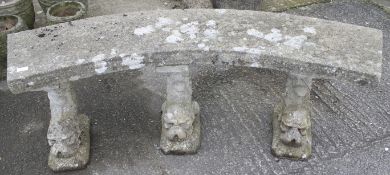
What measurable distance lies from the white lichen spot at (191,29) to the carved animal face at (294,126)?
0.88 m

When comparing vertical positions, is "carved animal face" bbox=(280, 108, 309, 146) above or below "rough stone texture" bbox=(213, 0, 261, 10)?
below

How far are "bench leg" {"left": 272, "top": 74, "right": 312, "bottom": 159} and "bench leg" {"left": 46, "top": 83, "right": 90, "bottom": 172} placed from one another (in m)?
1.41

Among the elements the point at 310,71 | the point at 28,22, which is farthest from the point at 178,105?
the point at 28,22

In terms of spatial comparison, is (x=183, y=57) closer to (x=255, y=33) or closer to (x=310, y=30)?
(x=255, y=33)

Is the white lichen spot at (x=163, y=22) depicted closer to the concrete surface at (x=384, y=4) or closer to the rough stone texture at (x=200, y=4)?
the rough stone texture at (x=200, y=4)

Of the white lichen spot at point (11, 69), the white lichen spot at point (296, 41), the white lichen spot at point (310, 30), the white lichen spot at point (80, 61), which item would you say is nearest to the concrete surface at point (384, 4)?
the white lichen spot at point (310, 30)

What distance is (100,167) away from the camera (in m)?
3.21

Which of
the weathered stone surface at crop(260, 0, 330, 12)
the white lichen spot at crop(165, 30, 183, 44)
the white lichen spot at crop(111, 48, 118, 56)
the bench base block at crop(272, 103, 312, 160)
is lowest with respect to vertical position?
the bench base block at crop(272, 103, 312, 160)

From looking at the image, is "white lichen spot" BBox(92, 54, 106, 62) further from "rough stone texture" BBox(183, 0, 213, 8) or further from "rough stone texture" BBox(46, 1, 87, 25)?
"rough stone texture" BBox(183, 0, 213, 8)

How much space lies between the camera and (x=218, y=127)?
11.5 feet

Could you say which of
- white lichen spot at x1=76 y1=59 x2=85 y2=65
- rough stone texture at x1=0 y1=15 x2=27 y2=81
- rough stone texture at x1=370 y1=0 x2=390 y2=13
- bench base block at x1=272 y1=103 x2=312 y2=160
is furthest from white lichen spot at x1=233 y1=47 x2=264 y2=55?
rough stone texture at x1=370 y1=0 x2=390 y2=13

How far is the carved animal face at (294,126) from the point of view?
3154 millimetres

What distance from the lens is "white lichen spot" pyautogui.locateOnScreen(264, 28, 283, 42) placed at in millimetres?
3033

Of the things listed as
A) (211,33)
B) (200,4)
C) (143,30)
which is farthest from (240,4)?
(143,30)
